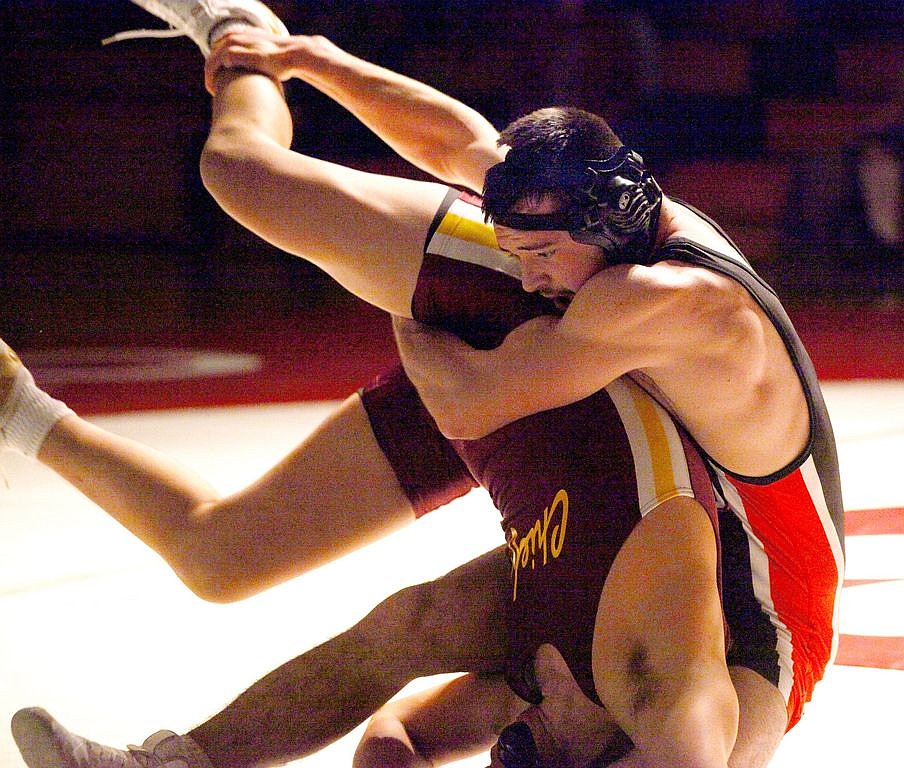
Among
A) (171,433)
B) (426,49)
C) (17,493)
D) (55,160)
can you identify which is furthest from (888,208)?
(17,493)

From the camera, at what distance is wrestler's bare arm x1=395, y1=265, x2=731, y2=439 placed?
5.70ft

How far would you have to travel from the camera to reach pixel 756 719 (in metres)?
1.81

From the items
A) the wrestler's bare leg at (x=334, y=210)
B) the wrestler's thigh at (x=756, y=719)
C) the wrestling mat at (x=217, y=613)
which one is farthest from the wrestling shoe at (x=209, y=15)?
the wrestler's thigh at (x=756, y=719)

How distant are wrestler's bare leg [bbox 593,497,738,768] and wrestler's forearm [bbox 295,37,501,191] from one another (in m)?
0.77

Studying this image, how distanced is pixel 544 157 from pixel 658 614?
582 millimetres

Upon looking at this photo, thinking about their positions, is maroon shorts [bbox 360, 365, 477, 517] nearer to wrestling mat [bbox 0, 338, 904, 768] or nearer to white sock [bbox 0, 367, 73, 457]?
wrestling mat [bbox 0, 338, 904, 768]

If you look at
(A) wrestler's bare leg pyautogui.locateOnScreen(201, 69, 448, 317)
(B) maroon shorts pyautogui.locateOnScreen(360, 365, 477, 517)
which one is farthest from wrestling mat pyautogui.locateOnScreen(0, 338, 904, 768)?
(A) wrestler's bare leg pyautogui.locateOnScreen(201, 69, 448, 317)

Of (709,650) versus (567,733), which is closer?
(709,650)

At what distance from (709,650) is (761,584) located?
262mm

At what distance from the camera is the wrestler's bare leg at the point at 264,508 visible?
210cm

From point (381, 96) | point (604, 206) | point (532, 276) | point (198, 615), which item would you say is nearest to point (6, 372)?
point (198, 615)

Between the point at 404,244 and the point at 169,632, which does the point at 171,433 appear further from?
the point at 404,244

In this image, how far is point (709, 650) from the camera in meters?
1.70

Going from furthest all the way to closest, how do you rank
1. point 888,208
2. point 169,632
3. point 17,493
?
point 888,208
point 17,493
point 169,632
